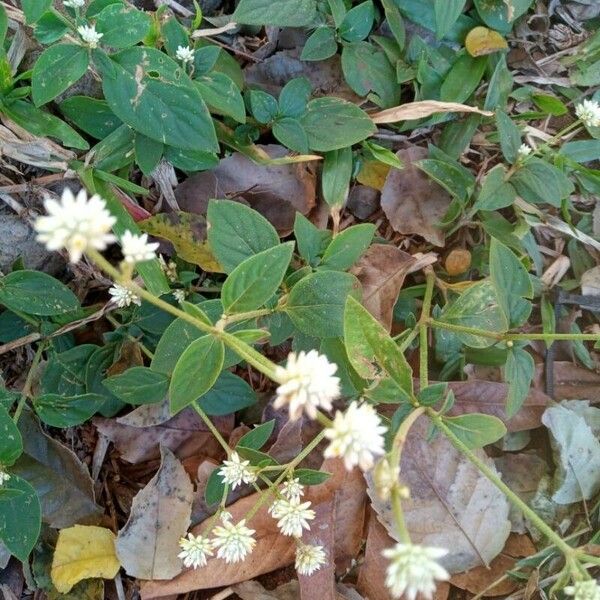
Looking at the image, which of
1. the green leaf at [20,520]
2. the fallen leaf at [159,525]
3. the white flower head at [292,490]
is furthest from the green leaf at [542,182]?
the green leaf at [20,520]

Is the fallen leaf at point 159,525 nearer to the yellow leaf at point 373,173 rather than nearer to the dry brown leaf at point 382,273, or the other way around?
the dry brown leaf at point 382,273

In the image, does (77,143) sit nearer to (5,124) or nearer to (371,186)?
(5,124)

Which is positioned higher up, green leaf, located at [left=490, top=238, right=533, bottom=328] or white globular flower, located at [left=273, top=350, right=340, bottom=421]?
white globular flower, located at [left=273, top=350, right=340, bottom=421]

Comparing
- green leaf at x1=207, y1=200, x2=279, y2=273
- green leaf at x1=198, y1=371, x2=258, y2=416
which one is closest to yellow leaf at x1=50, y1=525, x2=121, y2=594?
green leaf at x1=198, y1=371, x2=258, y2=416

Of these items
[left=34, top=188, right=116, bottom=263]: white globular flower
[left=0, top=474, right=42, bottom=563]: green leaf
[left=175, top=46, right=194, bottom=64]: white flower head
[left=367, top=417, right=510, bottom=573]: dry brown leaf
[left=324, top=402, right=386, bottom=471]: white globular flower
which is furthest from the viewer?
[left=367, top=417, right=510, bottom=573]: dry brown leaf

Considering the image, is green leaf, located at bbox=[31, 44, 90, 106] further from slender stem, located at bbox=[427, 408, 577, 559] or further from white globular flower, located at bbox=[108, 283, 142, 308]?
slender stem, located at bbox=[427, 408, 577, 559]

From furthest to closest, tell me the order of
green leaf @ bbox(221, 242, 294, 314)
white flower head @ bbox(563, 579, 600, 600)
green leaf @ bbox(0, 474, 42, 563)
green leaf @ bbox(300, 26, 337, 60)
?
green leaf @ bbox(300, 26, 337, 60) < green leaf @ bbox(0, 474, 42, 563) < green leaf @ bbox(221, 242, 294, 314) < white flower head @ bbox(563, 579, 600, 600)
